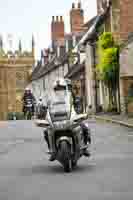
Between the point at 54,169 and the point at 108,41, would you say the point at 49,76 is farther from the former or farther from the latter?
the point at 54,169

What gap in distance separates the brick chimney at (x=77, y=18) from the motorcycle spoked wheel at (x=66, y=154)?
6036cm

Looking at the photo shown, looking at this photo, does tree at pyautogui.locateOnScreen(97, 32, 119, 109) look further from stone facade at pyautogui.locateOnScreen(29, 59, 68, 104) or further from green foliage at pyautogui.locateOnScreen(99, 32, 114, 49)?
stone facade at pyautogui.locateOnScreen(29, 59, 68, 104)

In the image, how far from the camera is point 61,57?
7669 cm

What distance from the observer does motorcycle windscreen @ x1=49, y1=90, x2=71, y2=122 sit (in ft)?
39.8

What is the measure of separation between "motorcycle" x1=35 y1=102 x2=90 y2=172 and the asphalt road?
0.32 m

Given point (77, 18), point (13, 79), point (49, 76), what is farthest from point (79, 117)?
point (13, 79)

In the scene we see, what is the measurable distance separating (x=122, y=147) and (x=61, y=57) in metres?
60.0

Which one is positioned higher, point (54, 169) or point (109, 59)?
point (109, 59)

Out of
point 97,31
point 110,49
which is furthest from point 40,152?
point 97,31

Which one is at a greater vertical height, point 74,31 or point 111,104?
point 74,31

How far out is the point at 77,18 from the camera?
72250mm

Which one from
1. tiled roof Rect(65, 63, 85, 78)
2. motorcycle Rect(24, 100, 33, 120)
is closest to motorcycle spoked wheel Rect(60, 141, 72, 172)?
motorcycle Rect(24, 100, 33, 120)

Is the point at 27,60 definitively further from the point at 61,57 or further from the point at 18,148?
the point at 18,148

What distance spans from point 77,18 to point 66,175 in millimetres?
61566
